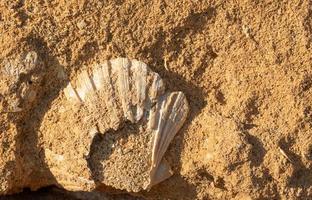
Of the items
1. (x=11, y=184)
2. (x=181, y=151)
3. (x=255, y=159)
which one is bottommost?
(x=255, y=159)

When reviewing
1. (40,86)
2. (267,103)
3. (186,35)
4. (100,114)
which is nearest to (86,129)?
(100,114)

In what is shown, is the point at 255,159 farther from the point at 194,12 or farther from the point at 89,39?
the point at 89,39

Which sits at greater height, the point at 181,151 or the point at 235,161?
the point at 181,151

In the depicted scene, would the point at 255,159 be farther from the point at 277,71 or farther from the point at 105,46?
the point at 105,46
